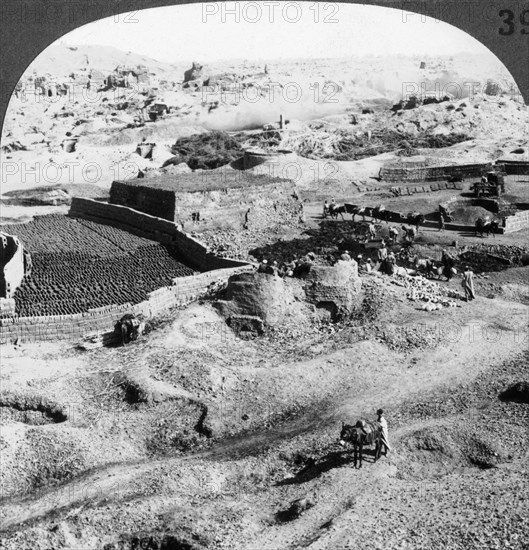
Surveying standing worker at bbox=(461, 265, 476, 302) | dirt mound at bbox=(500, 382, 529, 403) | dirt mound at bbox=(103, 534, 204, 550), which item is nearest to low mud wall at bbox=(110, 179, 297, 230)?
standing worker at bbox=(461, 265, 476, 302)

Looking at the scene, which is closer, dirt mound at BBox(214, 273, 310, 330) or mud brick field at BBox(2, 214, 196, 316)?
→ dirt mound at BBox(214, 273, 310, 330)

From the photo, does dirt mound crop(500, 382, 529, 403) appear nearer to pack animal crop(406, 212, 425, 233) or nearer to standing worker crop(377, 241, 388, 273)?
standing worker crop(377, 241, 388, 273)

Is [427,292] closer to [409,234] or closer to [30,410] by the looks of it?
[409,234]

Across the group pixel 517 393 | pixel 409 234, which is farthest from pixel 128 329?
pixel 409 234

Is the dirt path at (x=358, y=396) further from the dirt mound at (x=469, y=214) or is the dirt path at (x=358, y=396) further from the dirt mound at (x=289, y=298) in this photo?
the dirt mound at (x=469, y=214)

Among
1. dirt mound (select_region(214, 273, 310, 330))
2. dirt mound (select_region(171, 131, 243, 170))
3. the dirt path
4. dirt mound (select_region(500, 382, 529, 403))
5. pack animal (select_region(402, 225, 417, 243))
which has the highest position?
dirt mound (select_region(214, 273, 310, 330))
